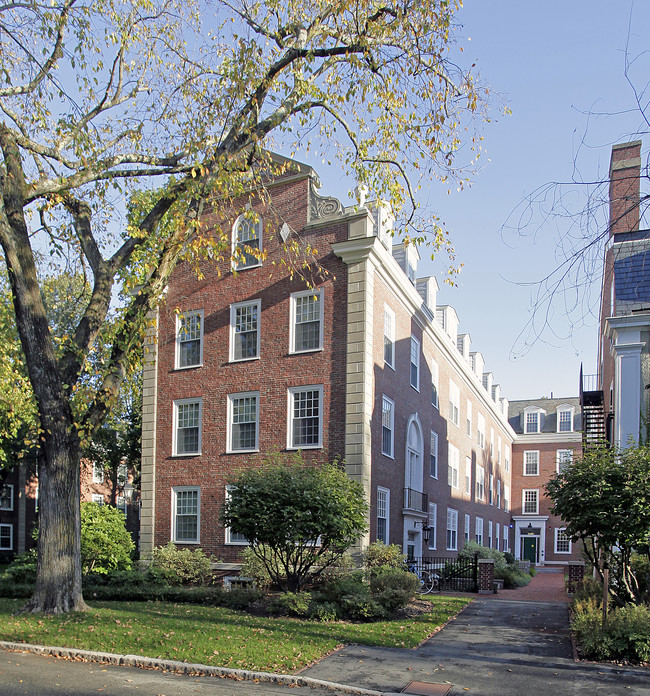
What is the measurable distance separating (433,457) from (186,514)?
36.5 ft

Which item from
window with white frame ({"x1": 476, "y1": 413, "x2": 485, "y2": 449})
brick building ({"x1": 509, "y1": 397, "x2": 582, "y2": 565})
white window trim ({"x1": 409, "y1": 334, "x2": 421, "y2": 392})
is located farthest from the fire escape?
brick building ({"x1": 509, "y1": 397, "x2": 582, "y2": 565})

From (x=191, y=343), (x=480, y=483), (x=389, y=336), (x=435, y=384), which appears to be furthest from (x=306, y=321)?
(x=480, y=483)

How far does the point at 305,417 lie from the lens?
21.8m

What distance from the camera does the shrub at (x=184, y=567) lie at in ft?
71.6

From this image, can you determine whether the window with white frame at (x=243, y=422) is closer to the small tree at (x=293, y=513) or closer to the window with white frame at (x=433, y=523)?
the small tree at (x=293, y=513)

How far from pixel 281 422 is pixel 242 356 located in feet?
9.43

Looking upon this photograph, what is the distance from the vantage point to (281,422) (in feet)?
72.6

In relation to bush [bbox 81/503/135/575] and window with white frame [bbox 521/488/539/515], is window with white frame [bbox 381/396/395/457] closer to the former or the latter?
bush [bbox 81/503/135/575]

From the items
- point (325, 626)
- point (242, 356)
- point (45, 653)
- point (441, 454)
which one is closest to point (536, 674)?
point (325, 626)

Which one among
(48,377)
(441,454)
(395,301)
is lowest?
(441,454)

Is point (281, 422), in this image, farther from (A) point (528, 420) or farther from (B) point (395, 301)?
(A) point (528, 420)

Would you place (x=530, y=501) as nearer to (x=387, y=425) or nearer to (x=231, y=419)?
(x=387, y=425)

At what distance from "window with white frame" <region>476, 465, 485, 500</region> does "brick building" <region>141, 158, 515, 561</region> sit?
13665 mm

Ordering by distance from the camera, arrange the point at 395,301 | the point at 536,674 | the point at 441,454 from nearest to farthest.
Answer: the point at 536,674 < the point at 395,301 < the point at 441,454
